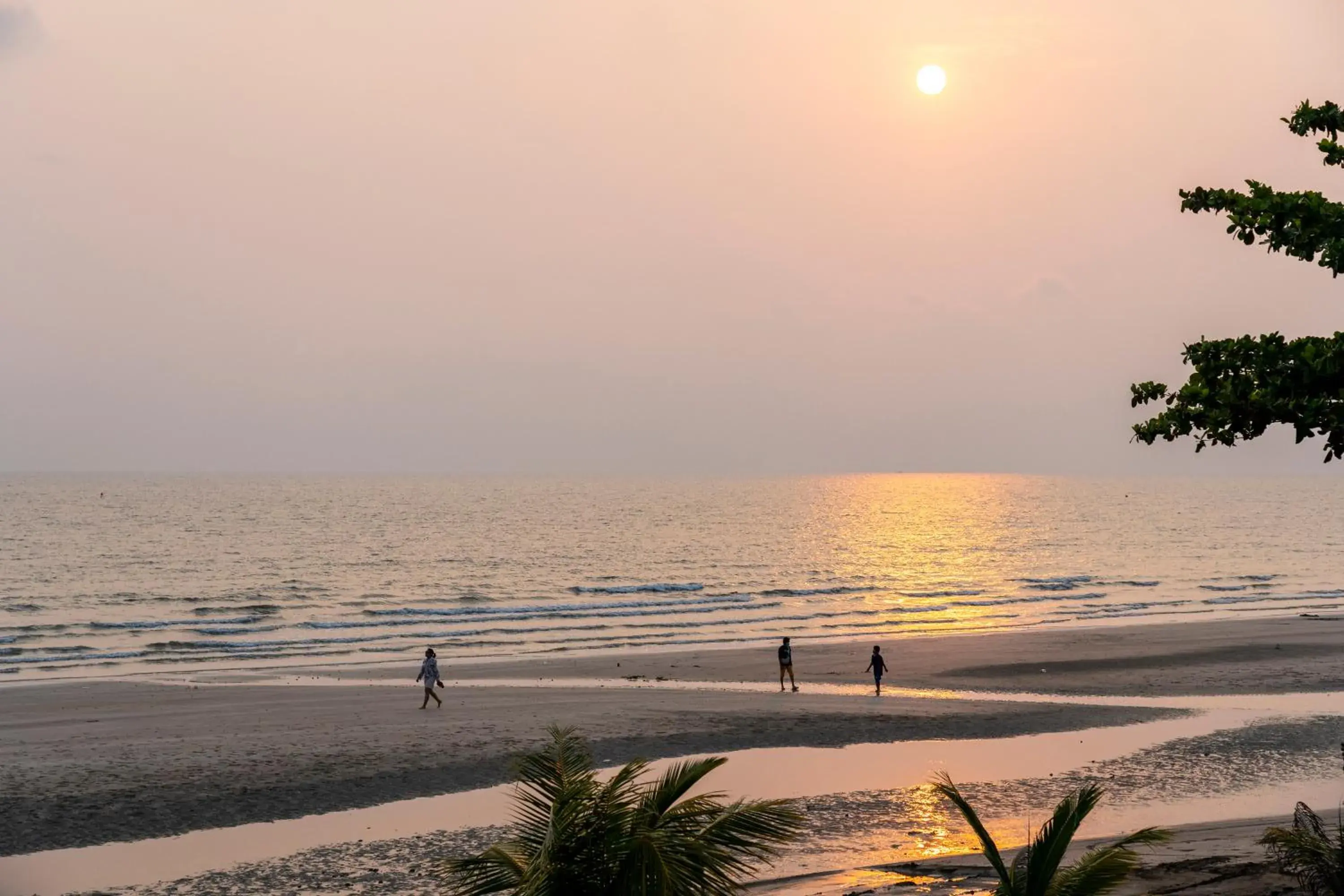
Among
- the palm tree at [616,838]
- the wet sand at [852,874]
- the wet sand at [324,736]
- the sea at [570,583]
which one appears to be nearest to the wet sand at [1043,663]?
the sea at [570,583]

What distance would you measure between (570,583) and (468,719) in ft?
151

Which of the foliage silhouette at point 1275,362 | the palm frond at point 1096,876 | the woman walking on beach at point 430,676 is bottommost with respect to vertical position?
the woman walking on beach at point 430,676

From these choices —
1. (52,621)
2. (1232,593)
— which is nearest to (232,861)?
(52,621)

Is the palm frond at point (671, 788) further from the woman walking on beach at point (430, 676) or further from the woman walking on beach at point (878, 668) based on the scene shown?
the woman walking on beach at point (878, 668)

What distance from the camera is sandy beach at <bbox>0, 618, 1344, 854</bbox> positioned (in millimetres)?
21188

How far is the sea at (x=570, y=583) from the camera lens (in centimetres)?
4903

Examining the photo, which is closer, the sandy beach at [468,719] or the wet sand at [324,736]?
the wet sand at [324,736]

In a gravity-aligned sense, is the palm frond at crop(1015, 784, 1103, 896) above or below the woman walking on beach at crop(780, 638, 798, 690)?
above

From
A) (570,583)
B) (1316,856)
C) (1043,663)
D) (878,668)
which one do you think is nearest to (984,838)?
(1316,856)

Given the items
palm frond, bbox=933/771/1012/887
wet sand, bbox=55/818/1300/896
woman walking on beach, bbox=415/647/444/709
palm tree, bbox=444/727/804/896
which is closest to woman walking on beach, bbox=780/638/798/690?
woman walking on beach, bbox=415/647/444/709

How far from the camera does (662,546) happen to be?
353 feet

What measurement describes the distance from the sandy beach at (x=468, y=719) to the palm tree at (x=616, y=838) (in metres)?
5.00

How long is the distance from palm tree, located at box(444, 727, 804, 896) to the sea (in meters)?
35.8

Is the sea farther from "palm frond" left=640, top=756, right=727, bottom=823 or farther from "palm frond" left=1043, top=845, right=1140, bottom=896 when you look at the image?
"palm frond" left=1043, top=845, right=1140, bottom=896
